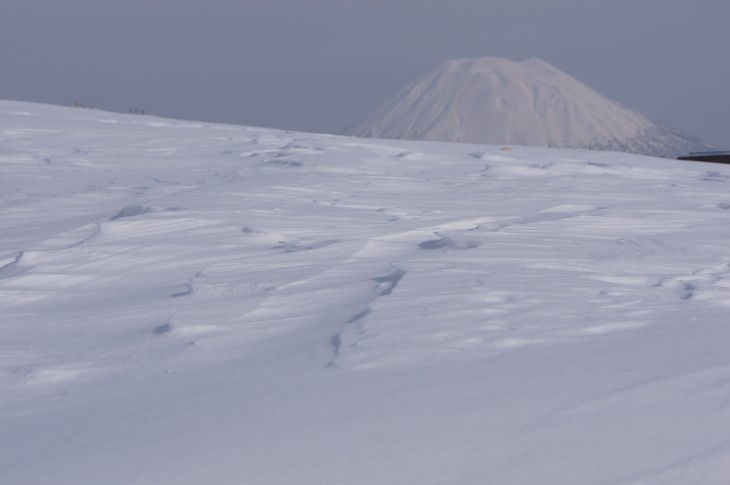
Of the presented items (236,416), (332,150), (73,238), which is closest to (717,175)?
(332,150)

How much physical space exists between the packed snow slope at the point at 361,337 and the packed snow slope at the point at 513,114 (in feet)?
328

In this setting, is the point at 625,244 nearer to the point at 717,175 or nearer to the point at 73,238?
the point at 73,238

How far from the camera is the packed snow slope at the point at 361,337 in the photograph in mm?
2564

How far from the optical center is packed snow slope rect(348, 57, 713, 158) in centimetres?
11419

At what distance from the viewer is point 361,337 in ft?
11.7

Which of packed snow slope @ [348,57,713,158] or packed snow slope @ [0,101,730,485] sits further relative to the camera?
packed snow slope @ [348,57,713,158]

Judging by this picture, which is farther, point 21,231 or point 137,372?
point 21,231

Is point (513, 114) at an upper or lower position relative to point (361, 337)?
lower

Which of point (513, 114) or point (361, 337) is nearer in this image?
point (361, 337)

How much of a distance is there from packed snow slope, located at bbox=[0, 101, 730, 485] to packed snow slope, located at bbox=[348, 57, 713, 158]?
100.0 metres

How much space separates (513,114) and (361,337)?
12686 cm

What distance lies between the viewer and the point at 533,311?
3867 mm

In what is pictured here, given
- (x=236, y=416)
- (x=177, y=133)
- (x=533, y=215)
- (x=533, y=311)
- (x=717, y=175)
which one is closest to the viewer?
(x=236, y=416)

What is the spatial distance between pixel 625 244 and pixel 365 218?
6.05 feet
